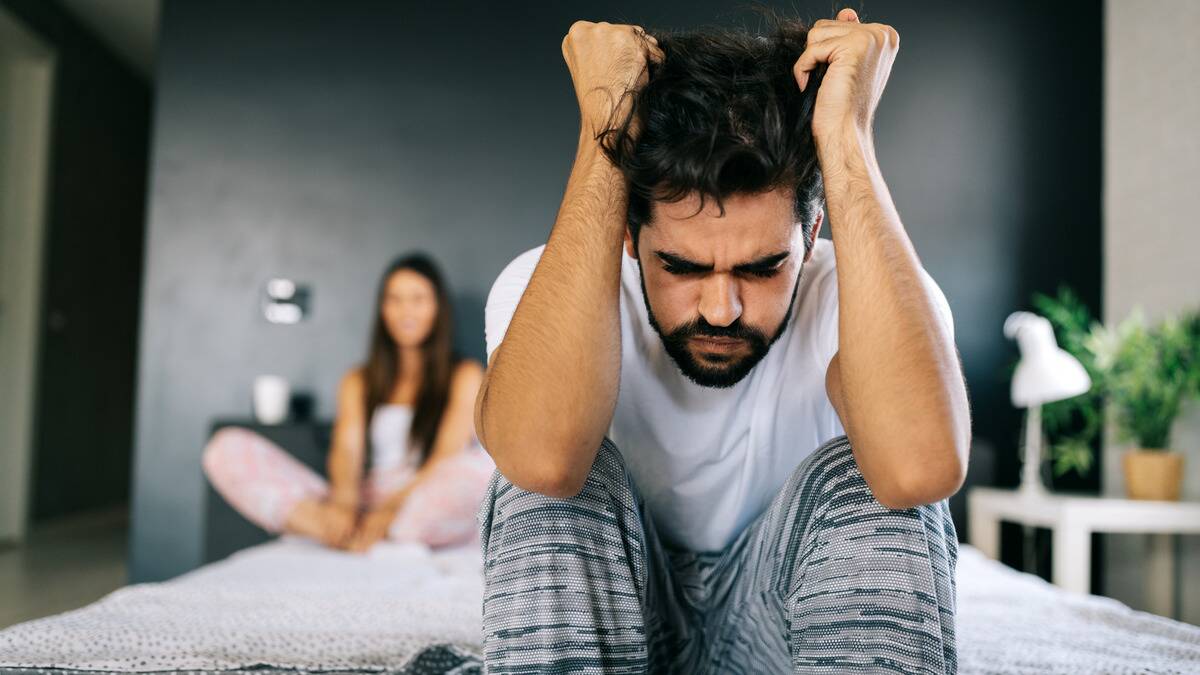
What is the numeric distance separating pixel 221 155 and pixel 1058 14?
3.36 m

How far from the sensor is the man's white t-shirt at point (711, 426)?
1304 millimetres

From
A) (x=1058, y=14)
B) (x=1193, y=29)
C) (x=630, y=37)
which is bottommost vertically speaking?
(x=630, y=37)

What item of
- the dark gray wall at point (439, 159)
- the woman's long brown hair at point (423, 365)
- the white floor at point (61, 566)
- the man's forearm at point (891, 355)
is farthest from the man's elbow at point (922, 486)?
the dark gray wall at point (439, 159)

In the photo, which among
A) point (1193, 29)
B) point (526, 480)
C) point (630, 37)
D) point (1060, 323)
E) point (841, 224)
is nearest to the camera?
point (526, 480)

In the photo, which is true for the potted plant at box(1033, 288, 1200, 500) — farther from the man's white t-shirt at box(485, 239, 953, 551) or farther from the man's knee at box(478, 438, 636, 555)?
the man's knee at box(478, 438, 636, 555)

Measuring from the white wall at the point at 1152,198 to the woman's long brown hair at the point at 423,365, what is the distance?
233cm

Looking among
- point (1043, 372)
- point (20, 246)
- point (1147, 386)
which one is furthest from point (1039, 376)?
point (20, 246)

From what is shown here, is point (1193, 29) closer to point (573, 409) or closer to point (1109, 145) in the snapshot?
point (1109, 145)

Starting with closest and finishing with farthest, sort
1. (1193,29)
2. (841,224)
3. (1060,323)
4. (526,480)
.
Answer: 1. (526,480)
2. (841,224)
3. (1193,29)
4. (1060,323)

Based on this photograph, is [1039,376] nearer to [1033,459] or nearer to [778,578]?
[1033,459]

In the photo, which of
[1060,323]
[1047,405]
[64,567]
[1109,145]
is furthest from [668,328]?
[64,567]

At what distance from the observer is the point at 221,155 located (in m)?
3.73

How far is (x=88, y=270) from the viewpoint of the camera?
19.6 ft

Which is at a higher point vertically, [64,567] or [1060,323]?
[1060,323]
